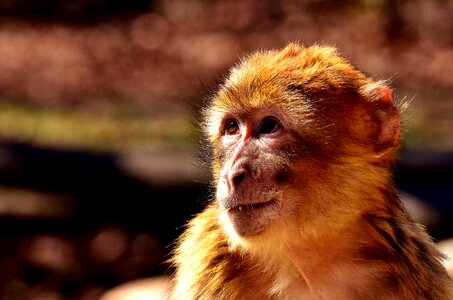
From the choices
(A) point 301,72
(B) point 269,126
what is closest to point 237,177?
(B) point 269,126

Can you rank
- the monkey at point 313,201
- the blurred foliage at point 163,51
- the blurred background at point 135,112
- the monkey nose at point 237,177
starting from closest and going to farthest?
the monkey nose at point 237,177
the monkey at point 313,201
the blurred background at point 135,112
the blurred foliage at point 163,51

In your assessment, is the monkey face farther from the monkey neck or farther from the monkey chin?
the monkey neck

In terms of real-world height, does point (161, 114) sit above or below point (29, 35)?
below

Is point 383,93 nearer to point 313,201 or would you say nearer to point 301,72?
point 301,72

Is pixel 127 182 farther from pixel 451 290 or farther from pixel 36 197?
pixel 451 290

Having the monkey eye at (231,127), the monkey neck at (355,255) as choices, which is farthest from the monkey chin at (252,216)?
the monkey eye at (231,127)

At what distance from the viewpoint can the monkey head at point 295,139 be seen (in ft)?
15.5

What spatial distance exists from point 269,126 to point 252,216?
50cm

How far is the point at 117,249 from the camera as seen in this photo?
10148 millimetres

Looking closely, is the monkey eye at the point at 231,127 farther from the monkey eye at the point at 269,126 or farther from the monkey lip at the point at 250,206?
the monkey lip at the point at 250,206

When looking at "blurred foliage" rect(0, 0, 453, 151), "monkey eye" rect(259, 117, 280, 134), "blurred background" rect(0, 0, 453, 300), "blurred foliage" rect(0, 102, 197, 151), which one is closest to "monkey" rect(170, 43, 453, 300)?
"monkey eye" rect(259, 117, 280, 134)

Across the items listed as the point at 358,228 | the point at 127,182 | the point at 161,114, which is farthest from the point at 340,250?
the point at 161,114

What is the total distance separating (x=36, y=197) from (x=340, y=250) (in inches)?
225

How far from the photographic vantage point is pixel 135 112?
1294cm
